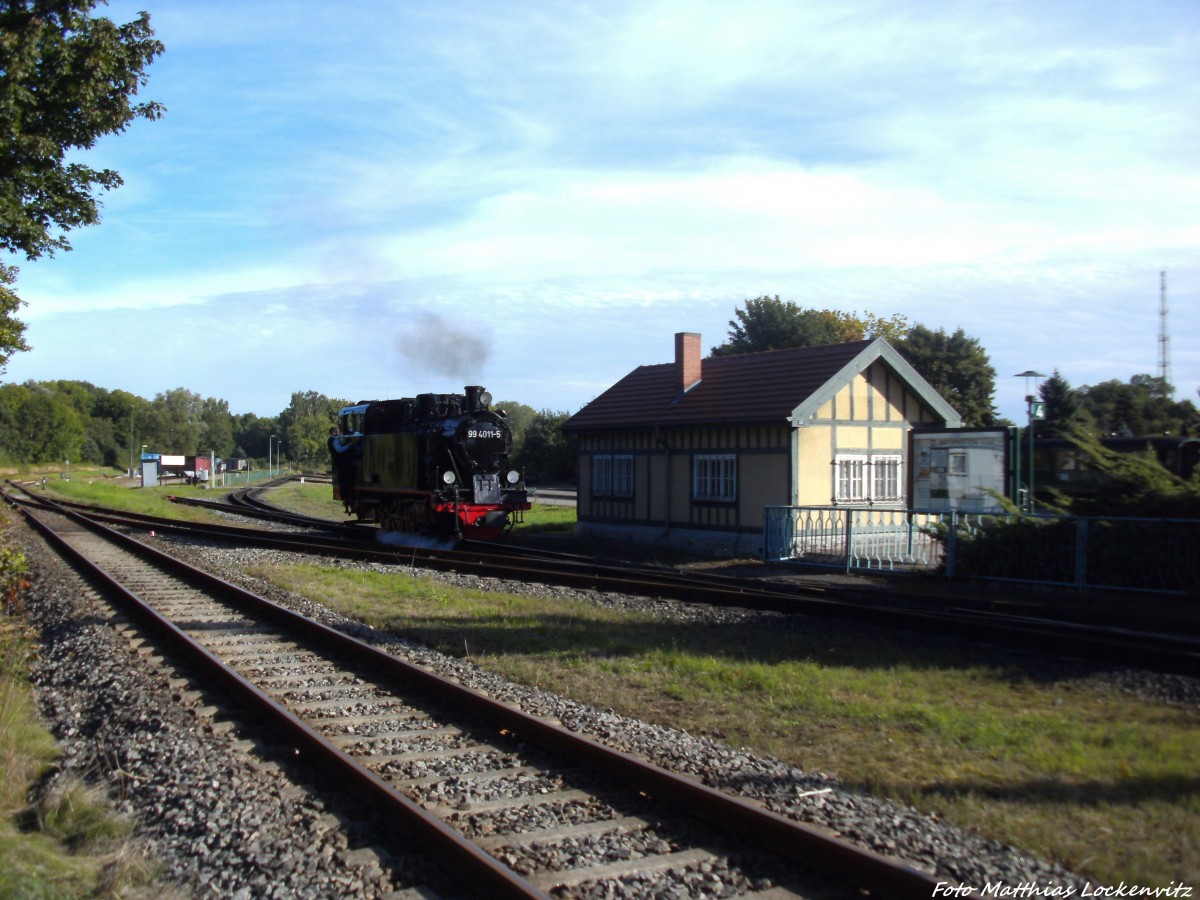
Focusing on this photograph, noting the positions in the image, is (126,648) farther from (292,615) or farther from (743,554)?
(743,554)

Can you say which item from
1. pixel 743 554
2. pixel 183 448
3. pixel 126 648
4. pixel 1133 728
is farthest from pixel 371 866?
pixel 183 448

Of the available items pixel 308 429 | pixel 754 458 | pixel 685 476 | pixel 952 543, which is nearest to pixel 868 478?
pixel 754 458

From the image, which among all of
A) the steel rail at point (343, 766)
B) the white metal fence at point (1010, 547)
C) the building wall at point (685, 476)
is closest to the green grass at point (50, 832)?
the steel rail at point (343, 766)

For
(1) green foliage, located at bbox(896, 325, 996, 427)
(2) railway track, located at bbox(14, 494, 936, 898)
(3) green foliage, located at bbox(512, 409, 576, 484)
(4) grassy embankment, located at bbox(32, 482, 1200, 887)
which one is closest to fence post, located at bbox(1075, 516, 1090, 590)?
(4) grassy embankment, located at bbox(32, 482, 1200, 887)

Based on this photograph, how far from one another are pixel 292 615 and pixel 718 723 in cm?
600

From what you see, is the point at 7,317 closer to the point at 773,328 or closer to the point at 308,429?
the point at 773,328

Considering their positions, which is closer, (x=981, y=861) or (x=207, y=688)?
(x=981, y=861)

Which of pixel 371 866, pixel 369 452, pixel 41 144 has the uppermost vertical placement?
pixel 41 144

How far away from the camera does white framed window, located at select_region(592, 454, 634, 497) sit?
24.8 m

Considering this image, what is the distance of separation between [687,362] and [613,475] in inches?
137

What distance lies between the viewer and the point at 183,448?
511 ft

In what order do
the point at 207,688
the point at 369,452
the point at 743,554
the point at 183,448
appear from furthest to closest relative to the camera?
1. the point at 183,448
2. the point at 369,452
3. the point at 743,554
4. the point at 207,688

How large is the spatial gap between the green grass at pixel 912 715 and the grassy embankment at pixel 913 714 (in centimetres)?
2

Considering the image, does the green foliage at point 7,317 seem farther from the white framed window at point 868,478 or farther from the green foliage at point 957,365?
the green foliage at point 957,365
